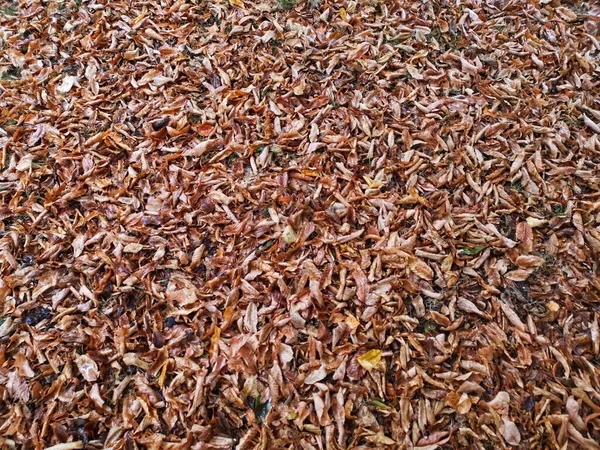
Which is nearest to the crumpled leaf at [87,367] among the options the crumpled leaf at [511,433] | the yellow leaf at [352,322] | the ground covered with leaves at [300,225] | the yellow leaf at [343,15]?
the ground covered with leaves at [300,225]

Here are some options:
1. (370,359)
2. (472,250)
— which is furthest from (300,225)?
(472,250)

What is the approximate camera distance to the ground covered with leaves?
6.86ft

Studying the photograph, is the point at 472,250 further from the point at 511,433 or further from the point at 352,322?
the point at 511,433

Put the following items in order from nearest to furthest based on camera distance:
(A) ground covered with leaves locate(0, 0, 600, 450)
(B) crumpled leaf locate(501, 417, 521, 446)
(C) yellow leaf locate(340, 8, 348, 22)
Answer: (B) crumpled leaf locate(501, 417, 521, 446) → (A) ground covered with leaves locate(0, 0, 600, 450) → (C) yellow leaf locate(340, 8, 348, 22)

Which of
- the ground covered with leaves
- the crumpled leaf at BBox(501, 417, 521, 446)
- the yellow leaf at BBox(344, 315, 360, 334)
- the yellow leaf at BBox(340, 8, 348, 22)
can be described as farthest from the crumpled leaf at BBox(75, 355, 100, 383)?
the yellow leaf at BBox(340, 8, 348, 22)

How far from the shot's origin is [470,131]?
2.87 metres

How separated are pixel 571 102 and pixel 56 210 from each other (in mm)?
3176

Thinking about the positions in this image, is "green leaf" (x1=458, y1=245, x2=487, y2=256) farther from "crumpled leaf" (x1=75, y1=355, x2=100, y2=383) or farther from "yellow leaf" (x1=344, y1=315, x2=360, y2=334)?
"crumpled leaf" (x1=75, y1=355, x2=100, y2=383)

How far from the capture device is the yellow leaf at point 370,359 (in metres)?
2.13

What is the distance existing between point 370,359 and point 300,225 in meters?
0.79

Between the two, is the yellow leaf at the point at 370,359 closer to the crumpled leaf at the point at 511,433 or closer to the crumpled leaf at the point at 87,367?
the crumpled leaf at the point at 511,433

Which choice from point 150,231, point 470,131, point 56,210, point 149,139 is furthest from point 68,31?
point 470,131

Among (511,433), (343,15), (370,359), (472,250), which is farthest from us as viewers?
(343,15)

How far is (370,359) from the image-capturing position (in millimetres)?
2154
